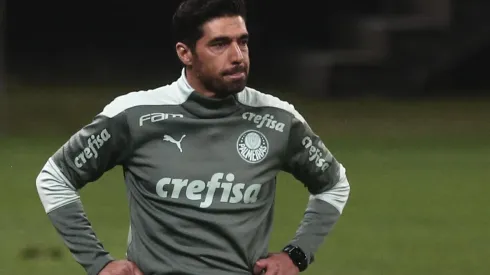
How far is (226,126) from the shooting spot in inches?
186

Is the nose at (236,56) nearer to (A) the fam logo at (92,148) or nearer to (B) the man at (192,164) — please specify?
(B) the man at (192,164)

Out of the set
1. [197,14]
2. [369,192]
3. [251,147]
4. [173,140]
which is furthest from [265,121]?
[369,192]

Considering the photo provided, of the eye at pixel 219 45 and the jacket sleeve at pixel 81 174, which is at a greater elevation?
the eye at pixel 219 45

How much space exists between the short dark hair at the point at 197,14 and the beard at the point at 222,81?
11 cm

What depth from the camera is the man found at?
462cm

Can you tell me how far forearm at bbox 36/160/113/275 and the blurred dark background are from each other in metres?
14.8

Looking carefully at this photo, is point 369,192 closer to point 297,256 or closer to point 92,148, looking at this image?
point 297,256

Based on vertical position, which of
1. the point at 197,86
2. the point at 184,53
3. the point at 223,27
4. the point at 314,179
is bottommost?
the point at 314,179

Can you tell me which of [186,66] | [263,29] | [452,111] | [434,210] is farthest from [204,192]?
[263,29]

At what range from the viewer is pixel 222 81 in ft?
15.3

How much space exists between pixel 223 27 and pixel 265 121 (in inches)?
14.7

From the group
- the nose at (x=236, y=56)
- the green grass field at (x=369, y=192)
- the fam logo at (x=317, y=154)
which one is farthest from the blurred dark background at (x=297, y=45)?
the nose at (x=236, y=56)

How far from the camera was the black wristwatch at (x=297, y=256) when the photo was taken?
486 cm

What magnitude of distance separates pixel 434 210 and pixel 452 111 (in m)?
7.23
